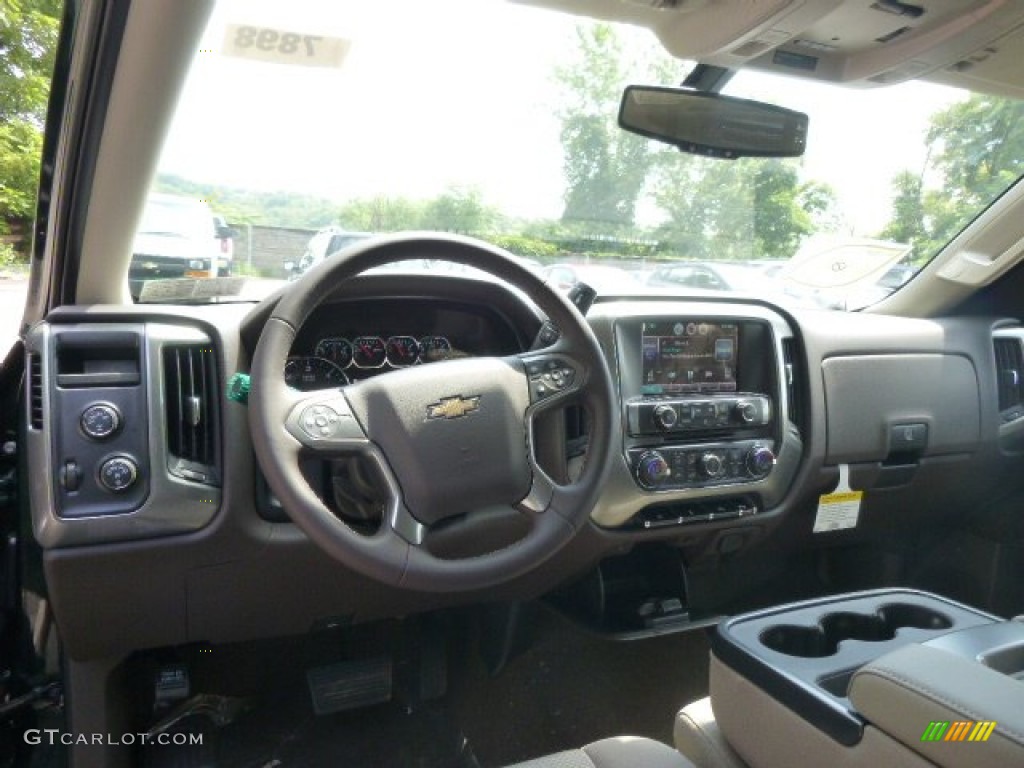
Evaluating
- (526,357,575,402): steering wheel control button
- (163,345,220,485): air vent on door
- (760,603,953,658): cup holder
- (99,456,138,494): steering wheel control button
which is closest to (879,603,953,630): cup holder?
(760,603,953,658): cup holder

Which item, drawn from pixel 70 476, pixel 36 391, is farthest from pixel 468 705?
pixel 36 391

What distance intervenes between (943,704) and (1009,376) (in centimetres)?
233

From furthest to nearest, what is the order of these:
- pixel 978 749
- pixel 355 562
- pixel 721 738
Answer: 1. pixel 721 738
2. pixel 355 562
3. pixel 978 749

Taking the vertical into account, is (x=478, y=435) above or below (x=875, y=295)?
Result: below

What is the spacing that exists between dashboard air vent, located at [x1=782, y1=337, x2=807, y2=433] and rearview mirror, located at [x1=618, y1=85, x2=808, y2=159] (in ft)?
1.97

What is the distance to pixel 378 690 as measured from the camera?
2430 mm

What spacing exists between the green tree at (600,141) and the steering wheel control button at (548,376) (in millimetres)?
667

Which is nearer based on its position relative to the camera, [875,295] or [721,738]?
[721,738]

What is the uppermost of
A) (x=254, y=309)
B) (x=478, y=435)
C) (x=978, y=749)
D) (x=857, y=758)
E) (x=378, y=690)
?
(x=254, y=309)

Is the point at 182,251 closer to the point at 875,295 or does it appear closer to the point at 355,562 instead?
the point at 355,562

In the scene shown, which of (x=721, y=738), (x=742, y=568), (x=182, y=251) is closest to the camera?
(x=721, y=738)

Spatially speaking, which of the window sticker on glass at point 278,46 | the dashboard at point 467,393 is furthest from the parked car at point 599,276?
the window sticker on glass at point 278,46

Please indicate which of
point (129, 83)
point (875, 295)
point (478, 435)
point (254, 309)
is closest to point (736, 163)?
point (875, 295)

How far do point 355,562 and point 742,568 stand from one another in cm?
202
